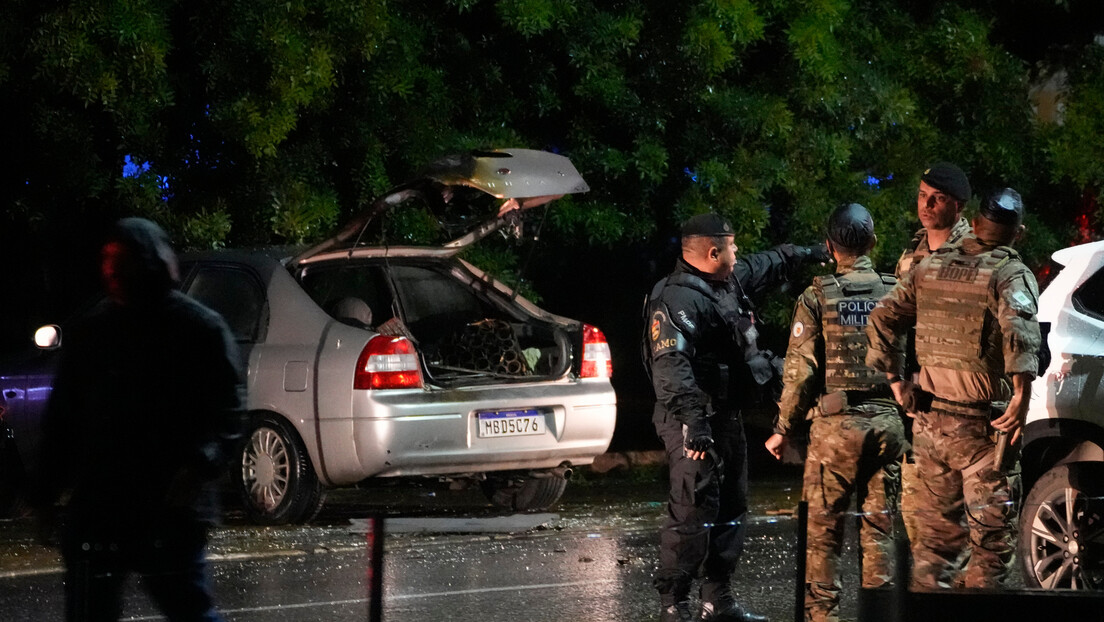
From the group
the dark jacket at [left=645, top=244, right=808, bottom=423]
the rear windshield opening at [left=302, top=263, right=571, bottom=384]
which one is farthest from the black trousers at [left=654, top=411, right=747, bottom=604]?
the rear windshield opening at [left=302, top=263, right=571, bottom=384]

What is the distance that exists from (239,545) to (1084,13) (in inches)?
426

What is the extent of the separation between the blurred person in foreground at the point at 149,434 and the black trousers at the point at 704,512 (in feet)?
7.98

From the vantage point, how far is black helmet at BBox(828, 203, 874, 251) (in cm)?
686

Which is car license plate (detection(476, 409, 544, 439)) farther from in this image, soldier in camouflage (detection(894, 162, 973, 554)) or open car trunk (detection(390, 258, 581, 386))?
soldier in camouflage (detection(894, 162, 973, 554))

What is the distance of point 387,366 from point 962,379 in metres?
3.91

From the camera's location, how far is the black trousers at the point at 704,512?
681 centimetres

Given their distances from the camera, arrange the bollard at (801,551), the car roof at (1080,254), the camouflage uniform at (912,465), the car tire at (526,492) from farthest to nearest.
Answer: the car tire at (526,492)
the car roof at (1080,254)
the camouflage uniform at (912,465)
the bollard at (801,551)

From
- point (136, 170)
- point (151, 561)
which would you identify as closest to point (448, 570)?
point (151, 561)

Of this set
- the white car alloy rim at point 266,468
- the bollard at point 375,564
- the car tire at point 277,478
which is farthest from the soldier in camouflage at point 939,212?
the white car alloy rim at point 266,468

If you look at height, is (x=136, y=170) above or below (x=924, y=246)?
above

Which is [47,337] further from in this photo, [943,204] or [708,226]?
[943,204]

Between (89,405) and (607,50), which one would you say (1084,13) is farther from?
(89,405)

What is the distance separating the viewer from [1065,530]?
23.6 feet

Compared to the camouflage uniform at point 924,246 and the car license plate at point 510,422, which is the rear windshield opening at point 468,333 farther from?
the camouflage uniform at point 924,246
